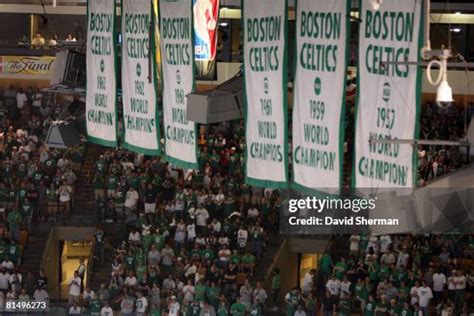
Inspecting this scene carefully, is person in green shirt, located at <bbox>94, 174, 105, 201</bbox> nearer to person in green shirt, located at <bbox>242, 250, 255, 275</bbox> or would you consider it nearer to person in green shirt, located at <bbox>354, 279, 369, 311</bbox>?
person in green shirt, located at <bbox>242, 250, 255, 275</bbox>

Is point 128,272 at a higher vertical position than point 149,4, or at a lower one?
lower

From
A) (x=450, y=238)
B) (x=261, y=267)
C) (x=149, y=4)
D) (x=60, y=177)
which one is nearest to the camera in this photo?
(x=149, y=4)

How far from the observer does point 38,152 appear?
3991 cm

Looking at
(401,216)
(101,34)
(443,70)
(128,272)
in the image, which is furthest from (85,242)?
(443,70)

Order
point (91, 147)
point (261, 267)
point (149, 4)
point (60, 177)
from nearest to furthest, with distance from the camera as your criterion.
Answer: point (149, 4) → point (261, 267) → point (60, 177) → point (91, 147)

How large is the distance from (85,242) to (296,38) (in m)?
20.8

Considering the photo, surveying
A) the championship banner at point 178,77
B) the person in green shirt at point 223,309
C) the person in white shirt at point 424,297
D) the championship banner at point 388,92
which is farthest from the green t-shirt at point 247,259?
the championship banner at point 388,92

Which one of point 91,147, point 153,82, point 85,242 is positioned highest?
point 153,82

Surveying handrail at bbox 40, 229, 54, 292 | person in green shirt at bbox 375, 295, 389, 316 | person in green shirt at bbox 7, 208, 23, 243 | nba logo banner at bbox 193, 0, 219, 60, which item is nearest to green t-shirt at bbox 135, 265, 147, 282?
handrail at bbox 40, 229, 54, 292

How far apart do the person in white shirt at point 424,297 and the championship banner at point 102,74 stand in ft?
28.7

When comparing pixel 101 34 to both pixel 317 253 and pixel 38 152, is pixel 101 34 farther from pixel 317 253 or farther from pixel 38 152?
pixel 38 152

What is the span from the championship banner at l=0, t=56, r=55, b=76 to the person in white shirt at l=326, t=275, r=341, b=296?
1794 cm

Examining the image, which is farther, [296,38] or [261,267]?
[261,267]

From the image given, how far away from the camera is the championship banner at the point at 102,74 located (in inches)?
960
